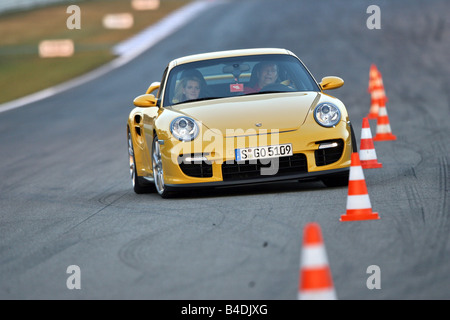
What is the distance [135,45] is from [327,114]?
2650 centimetres

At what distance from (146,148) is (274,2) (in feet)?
122

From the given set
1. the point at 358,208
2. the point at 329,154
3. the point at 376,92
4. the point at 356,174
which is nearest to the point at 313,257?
the point at 358,208

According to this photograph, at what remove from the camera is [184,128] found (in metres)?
8.45

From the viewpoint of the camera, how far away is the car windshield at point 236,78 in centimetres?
936

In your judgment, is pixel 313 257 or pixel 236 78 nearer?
pixel 313 257

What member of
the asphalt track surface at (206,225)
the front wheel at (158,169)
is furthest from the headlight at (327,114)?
the front wheel at (158,169)

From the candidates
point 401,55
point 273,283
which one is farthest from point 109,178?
point 401,55

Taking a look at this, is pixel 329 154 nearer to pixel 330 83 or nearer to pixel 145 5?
pixel 330 83

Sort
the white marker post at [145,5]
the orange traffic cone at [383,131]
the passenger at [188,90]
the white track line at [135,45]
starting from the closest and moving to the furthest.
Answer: the passenger at [188,90]
the orange traffic cone at [383,131]
the white track line at [135,45]
the white marker post at [145,5]

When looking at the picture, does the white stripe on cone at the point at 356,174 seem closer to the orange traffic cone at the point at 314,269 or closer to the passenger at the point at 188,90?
the passenger at the point at 188,90

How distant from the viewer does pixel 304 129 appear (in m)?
8.33

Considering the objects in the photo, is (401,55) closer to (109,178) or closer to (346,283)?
(109,178)

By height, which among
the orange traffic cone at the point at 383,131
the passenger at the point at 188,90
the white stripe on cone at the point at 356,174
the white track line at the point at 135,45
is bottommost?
the white track line at the point at 135,45

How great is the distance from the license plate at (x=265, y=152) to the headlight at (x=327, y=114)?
0.41 meters
